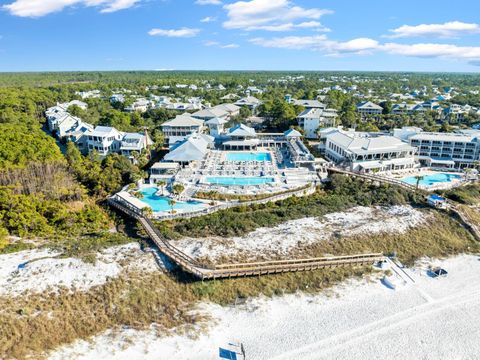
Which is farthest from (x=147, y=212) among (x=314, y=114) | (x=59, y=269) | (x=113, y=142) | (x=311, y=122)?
(x=314, y=114)

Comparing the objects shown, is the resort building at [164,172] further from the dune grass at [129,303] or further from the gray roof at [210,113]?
the gray roof at [210,113]

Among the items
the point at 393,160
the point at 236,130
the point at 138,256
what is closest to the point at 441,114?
the point at 393,160

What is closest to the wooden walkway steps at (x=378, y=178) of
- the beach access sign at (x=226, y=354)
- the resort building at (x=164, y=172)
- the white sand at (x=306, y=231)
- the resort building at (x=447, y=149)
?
the white sand at (x=306, y=231)

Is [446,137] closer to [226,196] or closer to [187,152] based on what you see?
[226,196]

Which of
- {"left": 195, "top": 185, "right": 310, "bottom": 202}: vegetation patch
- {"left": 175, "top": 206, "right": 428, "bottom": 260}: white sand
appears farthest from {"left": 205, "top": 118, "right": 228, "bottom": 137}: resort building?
{"left": 175, "top": 206, "right": 428, "bottom": 260}: white sand

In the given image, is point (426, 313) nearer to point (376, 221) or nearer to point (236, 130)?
point (376, 221)
